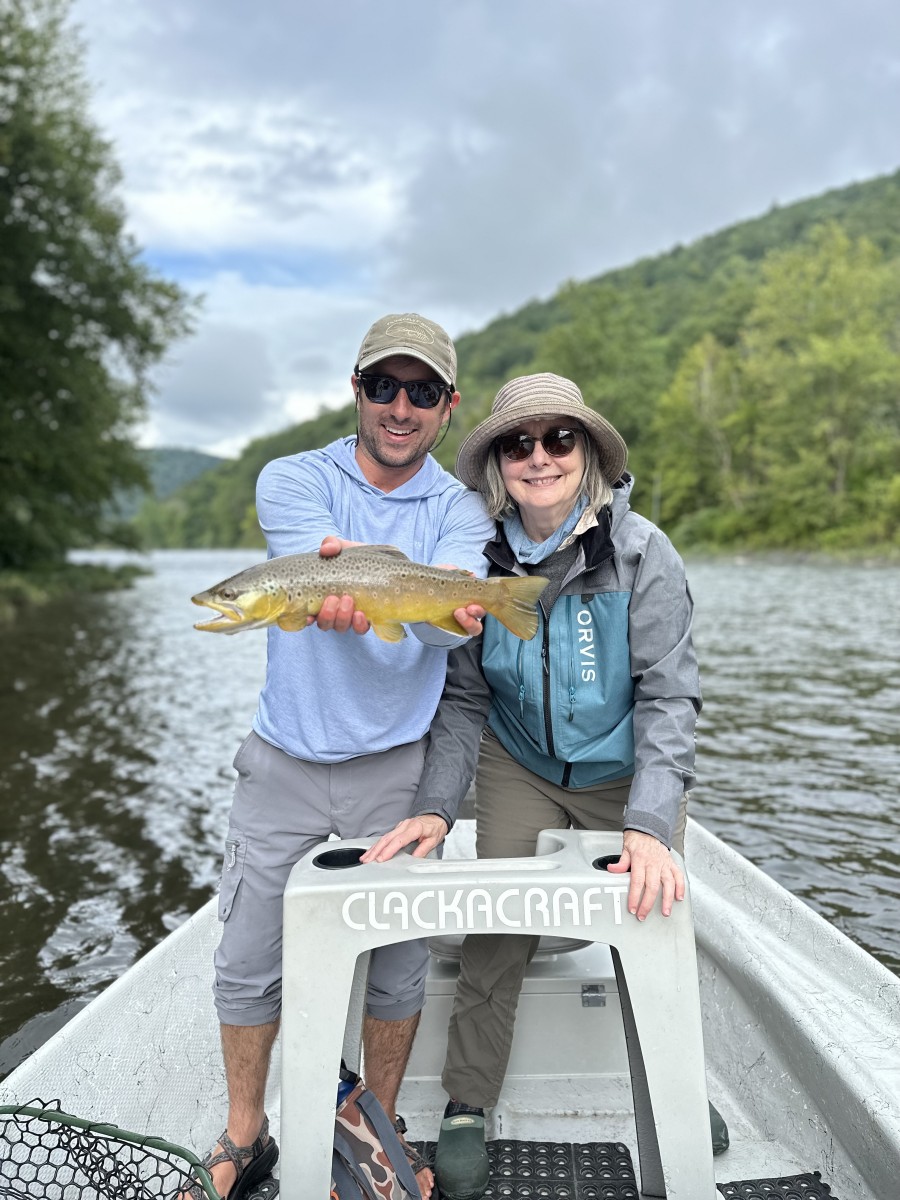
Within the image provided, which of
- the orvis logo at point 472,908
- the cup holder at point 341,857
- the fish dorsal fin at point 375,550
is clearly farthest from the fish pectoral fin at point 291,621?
the orvis logo at point 472,908

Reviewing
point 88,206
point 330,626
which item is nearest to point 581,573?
point 330,626

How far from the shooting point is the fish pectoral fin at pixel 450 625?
2781 mm

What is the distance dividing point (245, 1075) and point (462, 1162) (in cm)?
71

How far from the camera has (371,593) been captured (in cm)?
265

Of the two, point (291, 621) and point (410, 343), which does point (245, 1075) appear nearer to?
point (291, 621)

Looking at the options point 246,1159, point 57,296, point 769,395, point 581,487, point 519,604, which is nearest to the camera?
point 519,604

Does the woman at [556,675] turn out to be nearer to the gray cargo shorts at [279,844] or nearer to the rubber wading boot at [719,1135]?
the rubber wading boot at [719,1135]

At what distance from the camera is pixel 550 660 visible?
311 centimetres

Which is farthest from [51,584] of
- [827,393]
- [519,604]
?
[827,393]

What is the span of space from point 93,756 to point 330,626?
357 inches

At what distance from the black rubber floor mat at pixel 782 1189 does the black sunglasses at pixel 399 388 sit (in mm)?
2498

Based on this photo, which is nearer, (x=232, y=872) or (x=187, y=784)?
(x=232, y=872)

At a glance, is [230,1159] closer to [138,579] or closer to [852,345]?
[138,579]

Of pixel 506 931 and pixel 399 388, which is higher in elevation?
pixel 399 388
